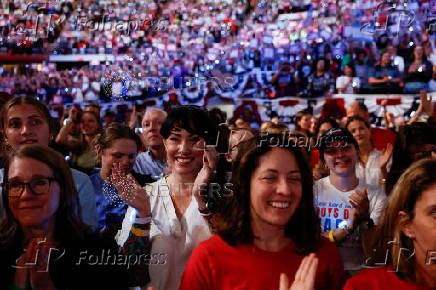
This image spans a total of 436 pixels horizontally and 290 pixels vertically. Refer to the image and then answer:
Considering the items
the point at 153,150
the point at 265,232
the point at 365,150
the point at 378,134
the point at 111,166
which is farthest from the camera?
the point at 378,134

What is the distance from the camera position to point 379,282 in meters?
1.46

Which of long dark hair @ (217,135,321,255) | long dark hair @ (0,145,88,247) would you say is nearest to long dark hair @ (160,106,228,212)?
long dark hair @ (217,135,321,255)

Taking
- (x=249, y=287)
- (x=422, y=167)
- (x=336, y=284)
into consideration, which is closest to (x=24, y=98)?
(x=249, y=287)

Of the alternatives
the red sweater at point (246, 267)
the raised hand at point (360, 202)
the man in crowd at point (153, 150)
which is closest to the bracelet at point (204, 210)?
the red sweater at point (246, 267)

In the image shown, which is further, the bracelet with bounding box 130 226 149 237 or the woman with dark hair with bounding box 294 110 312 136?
the woman with dark hair with bounding box 294 110 312 136

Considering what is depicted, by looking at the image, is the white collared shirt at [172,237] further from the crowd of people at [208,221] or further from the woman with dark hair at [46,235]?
the woman with dark hair at [46,235]

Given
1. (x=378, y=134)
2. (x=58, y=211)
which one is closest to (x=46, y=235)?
(x=58, y=211)

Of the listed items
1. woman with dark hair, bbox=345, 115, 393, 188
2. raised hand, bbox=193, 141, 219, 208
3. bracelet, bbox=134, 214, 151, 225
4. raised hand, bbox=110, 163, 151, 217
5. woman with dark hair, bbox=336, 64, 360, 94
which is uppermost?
woman with dark hair, bbox=336, 64, 360, 94

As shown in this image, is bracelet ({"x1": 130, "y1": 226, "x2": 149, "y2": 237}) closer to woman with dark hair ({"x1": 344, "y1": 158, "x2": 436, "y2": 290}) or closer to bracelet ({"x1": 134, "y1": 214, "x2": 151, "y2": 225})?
bracelet ({"x1": 134, "y1": 214, "x2": 151, "y2": 225})

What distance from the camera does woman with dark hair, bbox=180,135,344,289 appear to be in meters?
1.55

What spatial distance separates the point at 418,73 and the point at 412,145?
3343mm

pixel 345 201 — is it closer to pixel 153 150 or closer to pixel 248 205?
pixel 248 205

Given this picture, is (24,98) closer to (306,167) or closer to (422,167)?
(306,167)

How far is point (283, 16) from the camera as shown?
838 cm
